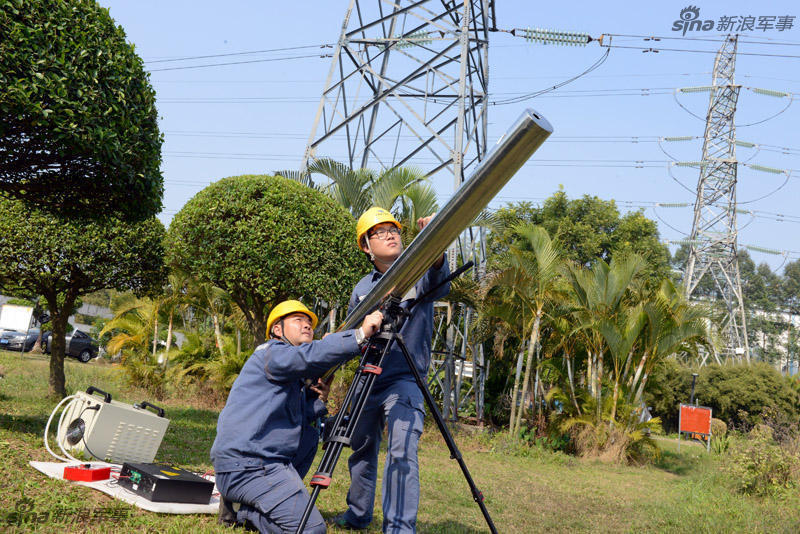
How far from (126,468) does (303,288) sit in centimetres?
401

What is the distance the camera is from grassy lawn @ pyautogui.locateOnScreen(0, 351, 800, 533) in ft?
13.0

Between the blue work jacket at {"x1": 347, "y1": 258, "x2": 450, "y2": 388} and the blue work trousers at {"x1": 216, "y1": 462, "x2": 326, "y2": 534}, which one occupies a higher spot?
the blue work jacket at {"x1": 347, "y1": 258, "x2": 450, "y2": 388}

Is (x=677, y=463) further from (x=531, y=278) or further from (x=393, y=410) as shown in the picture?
(x=393, y=410)

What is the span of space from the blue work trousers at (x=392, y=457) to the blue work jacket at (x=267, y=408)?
470 millimetres

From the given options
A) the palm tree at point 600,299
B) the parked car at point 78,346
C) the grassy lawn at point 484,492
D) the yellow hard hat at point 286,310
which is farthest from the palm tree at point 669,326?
the parked car at point 78,346

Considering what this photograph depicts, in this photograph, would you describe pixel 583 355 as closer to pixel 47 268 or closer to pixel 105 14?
pixel 47 268

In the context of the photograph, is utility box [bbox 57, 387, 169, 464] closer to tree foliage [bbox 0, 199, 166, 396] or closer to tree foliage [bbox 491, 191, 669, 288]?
tree foliage [bbox 0, 199, 166, 396]

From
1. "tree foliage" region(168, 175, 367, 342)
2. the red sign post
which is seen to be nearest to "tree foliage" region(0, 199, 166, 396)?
"tree foliage" region(168, 175, 367, 342)

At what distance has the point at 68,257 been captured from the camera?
9.22 meters

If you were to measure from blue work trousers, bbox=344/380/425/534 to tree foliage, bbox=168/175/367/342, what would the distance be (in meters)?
4.32

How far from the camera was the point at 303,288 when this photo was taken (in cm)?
834

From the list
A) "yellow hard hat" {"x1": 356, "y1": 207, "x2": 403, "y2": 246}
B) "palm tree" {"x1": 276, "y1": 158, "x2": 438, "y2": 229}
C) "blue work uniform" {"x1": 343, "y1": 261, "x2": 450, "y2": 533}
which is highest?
"palm tree" {"x1": 276, "y1": 158, "x2": 438, "y2": 229}

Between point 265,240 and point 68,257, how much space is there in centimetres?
320

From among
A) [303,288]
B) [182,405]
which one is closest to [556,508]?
[303,288]
